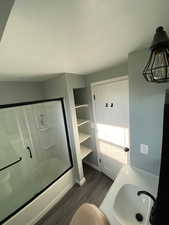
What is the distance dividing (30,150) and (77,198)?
1.33 metres

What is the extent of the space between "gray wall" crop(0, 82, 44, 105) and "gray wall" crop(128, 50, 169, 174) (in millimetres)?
1887

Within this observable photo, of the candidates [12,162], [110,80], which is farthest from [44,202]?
[110,80]

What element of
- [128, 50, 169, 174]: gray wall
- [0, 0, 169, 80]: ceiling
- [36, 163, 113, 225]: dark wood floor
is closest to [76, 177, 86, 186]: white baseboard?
[36, 163, 113, 225]: dark wood floor

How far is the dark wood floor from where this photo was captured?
1673 millimetres

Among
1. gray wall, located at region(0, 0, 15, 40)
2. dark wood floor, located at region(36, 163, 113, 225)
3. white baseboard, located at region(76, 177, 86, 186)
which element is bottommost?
dark wood floor, located at region(36, 163, 113, 225)

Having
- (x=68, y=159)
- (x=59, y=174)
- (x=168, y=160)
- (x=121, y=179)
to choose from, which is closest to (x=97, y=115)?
(x=68, y=159)

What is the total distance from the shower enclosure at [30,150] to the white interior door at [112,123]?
0.73 m

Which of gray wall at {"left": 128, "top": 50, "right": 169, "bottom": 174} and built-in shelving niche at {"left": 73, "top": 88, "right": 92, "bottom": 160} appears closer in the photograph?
gray wall at {"left": 128, "top": 50, "right": 169, "bottom": 174}

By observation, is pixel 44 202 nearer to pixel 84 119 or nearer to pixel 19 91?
pixel 84 119

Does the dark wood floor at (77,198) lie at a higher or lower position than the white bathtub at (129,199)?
lower

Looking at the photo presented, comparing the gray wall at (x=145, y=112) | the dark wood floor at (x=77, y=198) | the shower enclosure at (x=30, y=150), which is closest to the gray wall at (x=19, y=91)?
the shower enclosure at (x=30, y=150)

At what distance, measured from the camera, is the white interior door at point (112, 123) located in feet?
5.93

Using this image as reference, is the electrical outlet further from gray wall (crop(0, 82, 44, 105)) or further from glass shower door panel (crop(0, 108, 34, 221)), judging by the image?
gray wall (crop(0, 82, 44, 105))

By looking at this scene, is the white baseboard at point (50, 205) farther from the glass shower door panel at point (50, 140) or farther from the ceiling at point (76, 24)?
the ceiling at point (76, 24)
